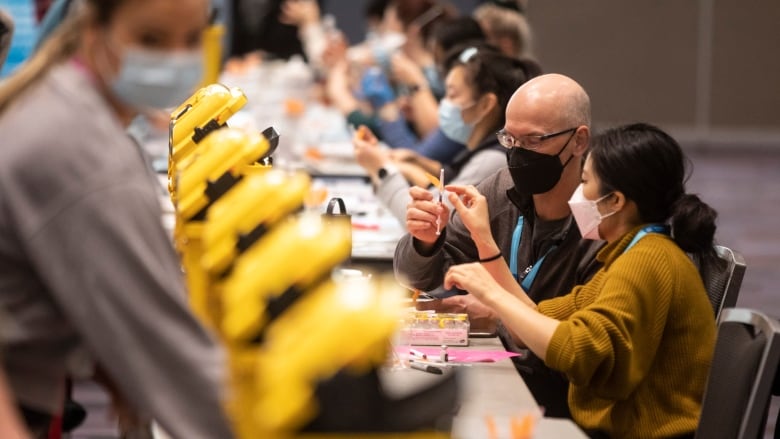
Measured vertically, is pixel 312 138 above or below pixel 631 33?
above

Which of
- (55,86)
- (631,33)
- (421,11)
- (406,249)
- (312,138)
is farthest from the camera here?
(631,33)

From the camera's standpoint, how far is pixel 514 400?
2.50 meters

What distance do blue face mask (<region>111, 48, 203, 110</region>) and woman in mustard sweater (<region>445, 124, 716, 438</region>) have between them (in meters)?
1.09

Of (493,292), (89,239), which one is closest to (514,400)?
(493,292)

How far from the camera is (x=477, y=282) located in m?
2.62

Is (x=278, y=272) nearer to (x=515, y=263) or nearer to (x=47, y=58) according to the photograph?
(x=47, y=58)

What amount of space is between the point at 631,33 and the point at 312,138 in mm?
7189

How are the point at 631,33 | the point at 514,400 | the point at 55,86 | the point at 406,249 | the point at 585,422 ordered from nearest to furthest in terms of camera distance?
the point at 55,86
the point at 514,400
the point at 585,422
the point at 406,249
the point at 631,33

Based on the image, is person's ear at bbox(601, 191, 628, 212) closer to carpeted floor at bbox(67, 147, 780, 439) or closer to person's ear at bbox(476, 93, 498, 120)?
person's ear at bbox(476, 93, 498, 120)

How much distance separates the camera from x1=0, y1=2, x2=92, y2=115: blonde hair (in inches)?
66.6

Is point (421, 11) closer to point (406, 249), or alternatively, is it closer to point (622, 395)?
point (406, 249)

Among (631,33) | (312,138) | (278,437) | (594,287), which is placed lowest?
(631,33)

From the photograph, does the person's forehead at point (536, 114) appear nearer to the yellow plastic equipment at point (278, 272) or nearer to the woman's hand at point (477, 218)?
the woman's hand at point (477, 218)

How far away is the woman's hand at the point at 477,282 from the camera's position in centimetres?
260
